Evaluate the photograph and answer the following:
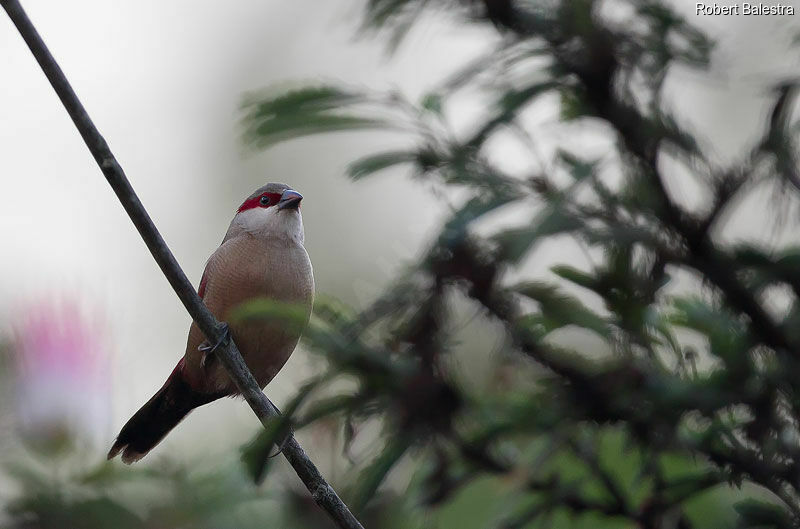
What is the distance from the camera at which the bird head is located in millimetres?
4043

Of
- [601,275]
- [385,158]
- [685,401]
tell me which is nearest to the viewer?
[685,401]

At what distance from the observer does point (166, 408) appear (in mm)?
4164

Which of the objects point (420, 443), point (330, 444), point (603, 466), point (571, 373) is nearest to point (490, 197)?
point (571, 373)

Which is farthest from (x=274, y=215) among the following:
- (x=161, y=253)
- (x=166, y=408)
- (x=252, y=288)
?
(x=161, y=253)

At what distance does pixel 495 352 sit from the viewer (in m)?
1.49

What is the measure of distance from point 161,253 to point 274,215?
6.93 feet

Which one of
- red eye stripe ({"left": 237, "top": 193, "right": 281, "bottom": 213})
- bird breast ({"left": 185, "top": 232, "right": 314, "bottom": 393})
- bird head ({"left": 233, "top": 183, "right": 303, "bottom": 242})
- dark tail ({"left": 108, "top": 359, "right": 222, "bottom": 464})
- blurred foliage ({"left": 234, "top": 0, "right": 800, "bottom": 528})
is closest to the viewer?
blurred foliage ({"left": 234, "top": 0, "right": 800, "bottom": 528})

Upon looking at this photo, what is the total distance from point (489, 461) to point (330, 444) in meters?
0.78

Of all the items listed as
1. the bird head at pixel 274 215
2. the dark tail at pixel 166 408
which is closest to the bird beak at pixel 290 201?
the bird head at pixel 274 215

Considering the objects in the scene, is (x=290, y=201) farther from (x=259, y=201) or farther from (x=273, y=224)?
(x=259, y=201)

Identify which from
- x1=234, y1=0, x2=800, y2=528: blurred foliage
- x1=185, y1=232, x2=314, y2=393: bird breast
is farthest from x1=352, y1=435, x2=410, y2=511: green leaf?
x1=185, y1=232, x2=314, y2=393: bird breast

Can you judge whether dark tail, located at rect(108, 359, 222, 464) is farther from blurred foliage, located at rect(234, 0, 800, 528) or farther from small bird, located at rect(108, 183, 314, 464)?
blurred foliage, located at rect(234, 0, 800, 528)

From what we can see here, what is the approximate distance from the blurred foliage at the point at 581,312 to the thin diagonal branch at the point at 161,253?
33 centimetres

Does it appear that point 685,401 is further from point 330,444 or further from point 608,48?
point 330,444
